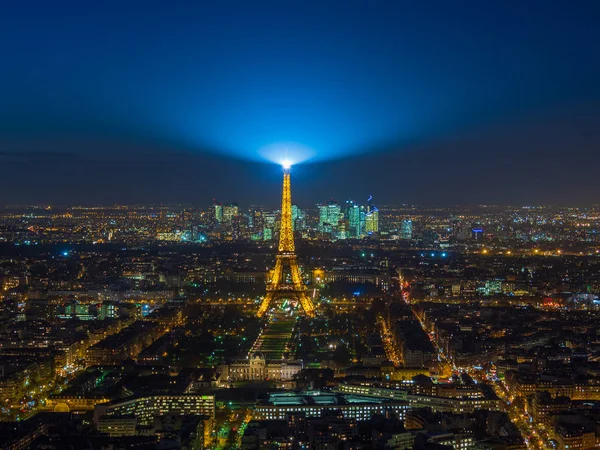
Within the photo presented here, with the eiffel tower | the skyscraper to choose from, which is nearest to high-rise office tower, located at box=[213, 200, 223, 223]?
the skyscraper

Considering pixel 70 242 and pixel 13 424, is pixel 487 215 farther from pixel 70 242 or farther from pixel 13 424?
pixel 13 424

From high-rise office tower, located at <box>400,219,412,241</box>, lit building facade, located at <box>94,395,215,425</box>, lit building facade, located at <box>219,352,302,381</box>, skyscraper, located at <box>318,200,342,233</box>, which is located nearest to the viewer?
lit building facade, located at <box>94,395,215,425</box>

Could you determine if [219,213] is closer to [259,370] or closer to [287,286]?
[287,286]

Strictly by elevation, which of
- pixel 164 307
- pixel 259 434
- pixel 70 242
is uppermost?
pixel 70 242

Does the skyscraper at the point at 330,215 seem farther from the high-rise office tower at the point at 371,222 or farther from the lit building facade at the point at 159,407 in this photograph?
the lit building facade at the point at 159,407

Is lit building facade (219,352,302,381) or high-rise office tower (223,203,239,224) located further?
high-rise office tower (223,203,239,224)

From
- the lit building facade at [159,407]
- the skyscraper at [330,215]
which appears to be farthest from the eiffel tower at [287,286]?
the skyscraper at [330,215]

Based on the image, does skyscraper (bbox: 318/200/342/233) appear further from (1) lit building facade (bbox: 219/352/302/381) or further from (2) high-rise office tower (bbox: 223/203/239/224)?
(1) lit building facade (bbox: 219/352/302/381)

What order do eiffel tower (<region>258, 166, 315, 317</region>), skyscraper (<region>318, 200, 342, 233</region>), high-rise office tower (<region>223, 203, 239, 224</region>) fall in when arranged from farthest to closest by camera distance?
1. high-rise office tower (<region>223, 203, 239, 224</region>)
2. skyscraper (<region>318, 200, 342, 233</region>)
3. eiffel tower (<region>258, 166, 315, 317</region>)

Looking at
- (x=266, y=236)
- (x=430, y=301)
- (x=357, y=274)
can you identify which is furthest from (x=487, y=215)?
(x=430, y=301)

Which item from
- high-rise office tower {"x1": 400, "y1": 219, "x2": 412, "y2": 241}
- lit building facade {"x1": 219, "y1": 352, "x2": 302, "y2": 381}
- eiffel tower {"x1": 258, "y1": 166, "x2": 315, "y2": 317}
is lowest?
lit building facade {"x1": 219, "y1": 352, "x2": 302, "y2": 381}

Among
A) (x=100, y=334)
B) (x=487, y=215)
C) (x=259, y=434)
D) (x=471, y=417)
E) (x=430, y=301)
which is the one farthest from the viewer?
(x=487, y=215)
